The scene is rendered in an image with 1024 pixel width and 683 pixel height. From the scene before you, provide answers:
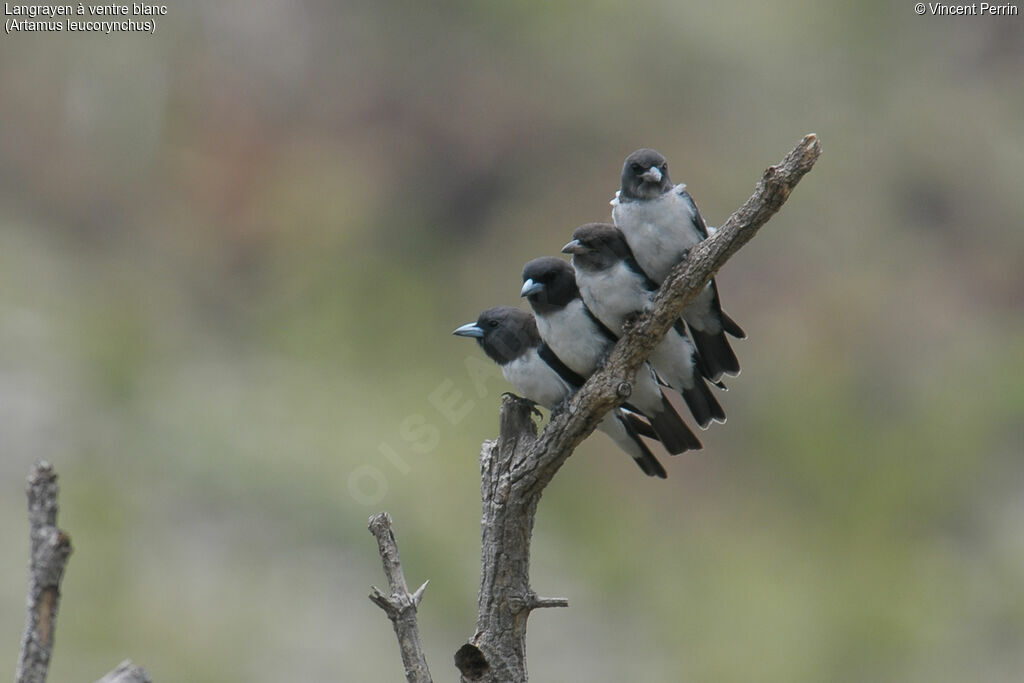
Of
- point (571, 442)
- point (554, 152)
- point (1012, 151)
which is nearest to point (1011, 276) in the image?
point (1012, 151)

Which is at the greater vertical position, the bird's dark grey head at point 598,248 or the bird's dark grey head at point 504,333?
the bird's dark grey head at point 504,333

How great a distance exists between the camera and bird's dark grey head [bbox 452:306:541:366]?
185 inches

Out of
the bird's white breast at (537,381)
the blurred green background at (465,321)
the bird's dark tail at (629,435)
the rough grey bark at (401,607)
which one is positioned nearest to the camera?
the rough grey bark at (401,607)

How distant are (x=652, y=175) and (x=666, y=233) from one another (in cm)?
22

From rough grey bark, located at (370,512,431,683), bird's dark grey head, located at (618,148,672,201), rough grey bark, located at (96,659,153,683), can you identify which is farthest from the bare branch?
bird's dark grey head, located at (618,148,672,201)

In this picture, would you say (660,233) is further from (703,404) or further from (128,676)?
(128,676)

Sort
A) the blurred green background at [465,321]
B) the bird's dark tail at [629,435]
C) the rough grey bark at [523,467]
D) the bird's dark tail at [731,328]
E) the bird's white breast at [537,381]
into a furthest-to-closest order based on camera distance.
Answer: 1. the blurred green background at [465,321]
2. the bird's dark tail at [629,435]
3. the bird's white breast at [537,381]
4. the bird's dark tail at [731,328]
5. the rough grey bark at [523,467]

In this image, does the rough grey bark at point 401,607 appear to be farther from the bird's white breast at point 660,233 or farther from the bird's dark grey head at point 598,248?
the bird's white breast at point 660,233

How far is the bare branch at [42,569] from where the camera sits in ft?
9.27

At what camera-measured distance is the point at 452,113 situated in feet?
43.3

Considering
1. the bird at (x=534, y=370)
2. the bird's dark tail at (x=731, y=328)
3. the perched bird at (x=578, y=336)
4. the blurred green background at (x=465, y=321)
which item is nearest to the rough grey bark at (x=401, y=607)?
the bird at (x=534, y=370)

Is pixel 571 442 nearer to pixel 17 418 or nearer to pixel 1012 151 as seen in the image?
pixel 17 418

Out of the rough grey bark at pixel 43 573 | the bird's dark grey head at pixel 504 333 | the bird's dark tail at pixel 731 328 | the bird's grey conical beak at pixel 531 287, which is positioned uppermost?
the bird's dark grey head at pixel 504 333

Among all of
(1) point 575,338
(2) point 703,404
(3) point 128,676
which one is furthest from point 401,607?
(2) point 703,404
